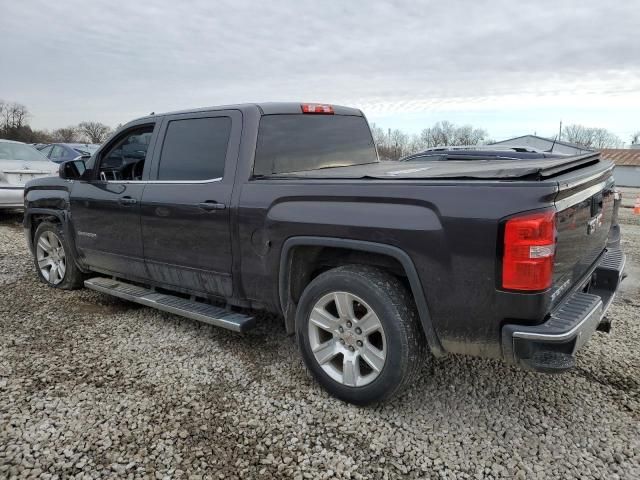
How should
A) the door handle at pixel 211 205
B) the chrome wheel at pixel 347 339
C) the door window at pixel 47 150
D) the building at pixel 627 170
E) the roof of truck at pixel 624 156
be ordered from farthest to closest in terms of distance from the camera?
1. the roof of truck at pixel 624 156
2. the building at pixel 627 170
3. the door window at pixel 47 150
4. the door handle at pixel 211 205
5. the chrome wheel at pixel 347 339

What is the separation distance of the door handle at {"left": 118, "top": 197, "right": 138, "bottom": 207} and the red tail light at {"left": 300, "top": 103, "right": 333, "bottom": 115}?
1.65m

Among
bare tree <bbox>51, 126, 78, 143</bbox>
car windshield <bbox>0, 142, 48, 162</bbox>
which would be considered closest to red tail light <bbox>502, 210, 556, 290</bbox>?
car windshield <bbox>0, 142, 48, 162</bbox>

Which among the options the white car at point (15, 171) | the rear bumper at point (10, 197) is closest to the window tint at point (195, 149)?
the white car at point (15, 171)

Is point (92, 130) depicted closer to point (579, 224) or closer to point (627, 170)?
point (627, 170)

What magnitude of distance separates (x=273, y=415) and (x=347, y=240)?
116cm

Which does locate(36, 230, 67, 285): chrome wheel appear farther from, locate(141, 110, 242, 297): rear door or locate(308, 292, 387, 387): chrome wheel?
locate(308, 292, 387, 387): chrome wheel

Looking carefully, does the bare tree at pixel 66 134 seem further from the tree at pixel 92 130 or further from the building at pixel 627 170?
the building at pixel 627 170

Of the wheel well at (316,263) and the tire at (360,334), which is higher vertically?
the wheel well at (316,263)

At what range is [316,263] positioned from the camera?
3162 millimetres

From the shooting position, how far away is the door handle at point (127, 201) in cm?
404

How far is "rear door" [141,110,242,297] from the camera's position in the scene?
11.3 feet

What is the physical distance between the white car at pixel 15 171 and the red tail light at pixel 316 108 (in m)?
6.74

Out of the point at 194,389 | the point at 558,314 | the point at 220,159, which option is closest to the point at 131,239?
the point at 220,159

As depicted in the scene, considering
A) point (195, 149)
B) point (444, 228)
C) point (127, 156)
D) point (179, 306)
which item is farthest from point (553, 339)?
point (127, 156)
